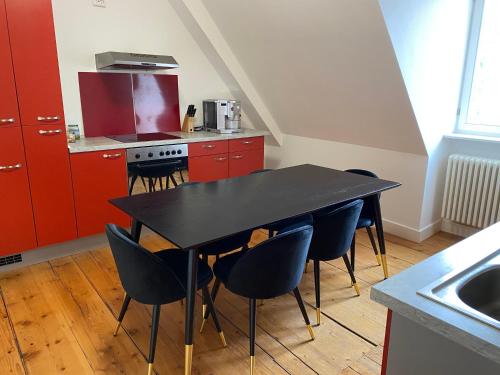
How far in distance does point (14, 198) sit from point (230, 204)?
72.0 inches

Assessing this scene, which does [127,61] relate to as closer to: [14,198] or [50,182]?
[50,182]

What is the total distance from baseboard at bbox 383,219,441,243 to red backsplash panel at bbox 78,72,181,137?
2.48 m

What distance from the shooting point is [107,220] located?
3.33m

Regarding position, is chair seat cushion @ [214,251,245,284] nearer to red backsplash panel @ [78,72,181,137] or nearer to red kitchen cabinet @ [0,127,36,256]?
red kitchen cabinet @ [0,127,36,256]

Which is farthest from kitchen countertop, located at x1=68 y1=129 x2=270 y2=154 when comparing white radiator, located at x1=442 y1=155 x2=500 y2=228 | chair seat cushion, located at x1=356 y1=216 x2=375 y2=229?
white radiator, located at x1=442 y1=155 x2=500 y2=228

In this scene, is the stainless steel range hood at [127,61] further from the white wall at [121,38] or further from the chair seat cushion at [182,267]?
the chair seat cushion at [182,267]

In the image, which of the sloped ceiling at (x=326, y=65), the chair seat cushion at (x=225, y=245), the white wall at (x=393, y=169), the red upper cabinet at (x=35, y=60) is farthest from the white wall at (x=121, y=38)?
the chair seat cushion at (x=225, y=245)

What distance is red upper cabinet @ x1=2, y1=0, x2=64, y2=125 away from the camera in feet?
8.74

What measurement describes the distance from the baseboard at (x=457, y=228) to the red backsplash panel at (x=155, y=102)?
2.98m

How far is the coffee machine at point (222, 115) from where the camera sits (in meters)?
4.06

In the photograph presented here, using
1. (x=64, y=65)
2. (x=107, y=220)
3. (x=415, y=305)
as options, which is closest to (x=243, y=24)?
(x=64, y=65)

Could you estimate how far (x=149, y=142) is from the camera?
340cm

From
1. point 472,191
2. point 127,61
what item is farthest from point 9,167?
point 472,191

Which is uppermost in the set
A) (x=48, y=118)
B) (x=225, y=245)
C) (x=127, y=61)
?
(x=127, y=61)
